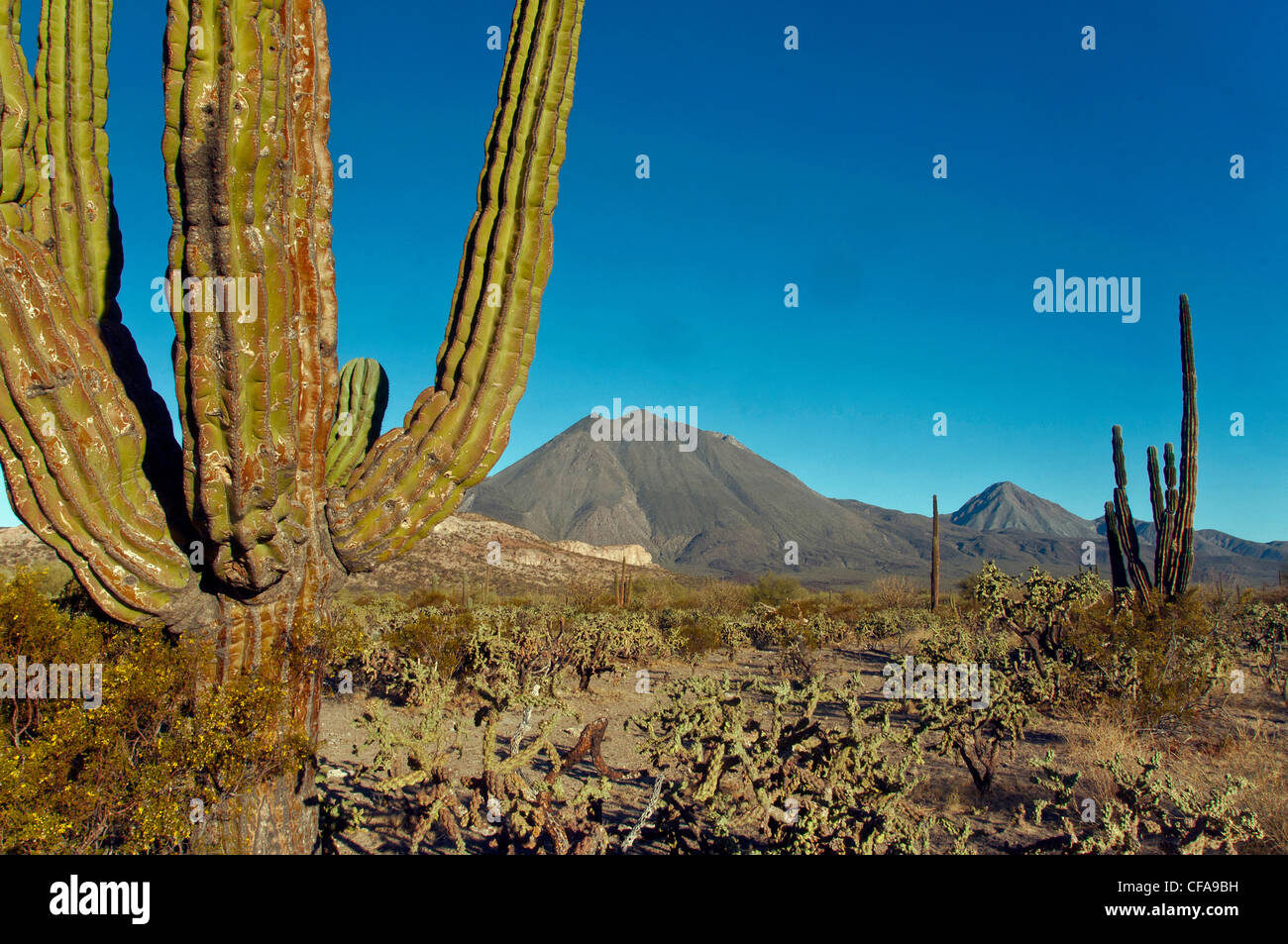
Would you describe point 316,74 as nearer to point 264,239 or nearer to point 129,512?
point 264,239

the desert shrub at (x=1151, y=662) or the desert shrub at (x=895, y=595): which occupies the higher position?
the desert shrub at (x=1151, y=662)

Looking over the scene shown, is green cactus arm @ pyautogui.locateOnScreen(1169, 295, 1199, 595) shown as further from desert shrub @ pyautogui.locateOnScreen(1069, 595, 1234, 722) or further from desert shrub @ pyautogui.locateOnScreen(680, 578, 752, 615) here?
desert shrub @ pyautogui.locateOnScreen(680, 578, 752, 615)

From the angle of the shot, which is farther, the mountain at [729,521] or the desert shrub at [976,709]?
the mountain at [729,521]

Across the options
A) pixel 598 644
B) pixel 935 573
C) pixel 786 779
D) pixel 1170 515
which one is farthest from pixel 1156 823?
pixel 935 573

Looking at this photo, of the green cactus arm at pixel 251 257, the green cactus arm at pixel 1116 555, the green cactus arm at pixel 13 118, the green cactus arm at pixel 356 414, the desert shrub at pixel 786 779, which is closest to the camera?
the green cactus arm at pixel 251 257

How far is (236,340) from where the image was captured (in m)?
3.12

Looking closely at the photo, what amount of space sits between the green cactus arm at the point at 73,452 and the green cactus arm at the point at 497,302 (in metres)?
1.02

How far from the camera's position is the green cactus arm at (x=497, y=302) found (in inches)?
170

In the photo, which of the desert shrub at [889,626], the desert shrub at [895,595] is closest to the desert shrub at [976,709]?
the desert shrub at [889,626]

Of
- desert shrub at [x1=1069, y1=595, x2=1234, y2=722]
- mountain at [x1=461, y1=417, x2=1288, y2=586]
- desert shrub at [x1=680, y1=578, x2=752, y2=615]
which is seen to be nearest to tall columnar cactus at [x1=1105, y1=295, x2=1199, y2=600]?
desert shrub at [x1=1069, y1=595, x2=1234, y2=722]

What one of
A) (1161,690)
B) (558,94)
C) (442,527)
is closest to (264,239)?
(558,94)

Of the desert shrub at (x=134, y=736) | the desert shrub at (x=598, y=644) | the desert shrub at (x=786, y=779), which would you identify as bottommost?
the desert shrub at (x=598, y=644)

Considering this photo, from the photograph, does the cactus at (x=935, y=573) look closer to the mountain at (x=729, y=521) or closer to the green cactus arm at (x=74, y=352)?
the green cactus arm at (x=74, y=352)
